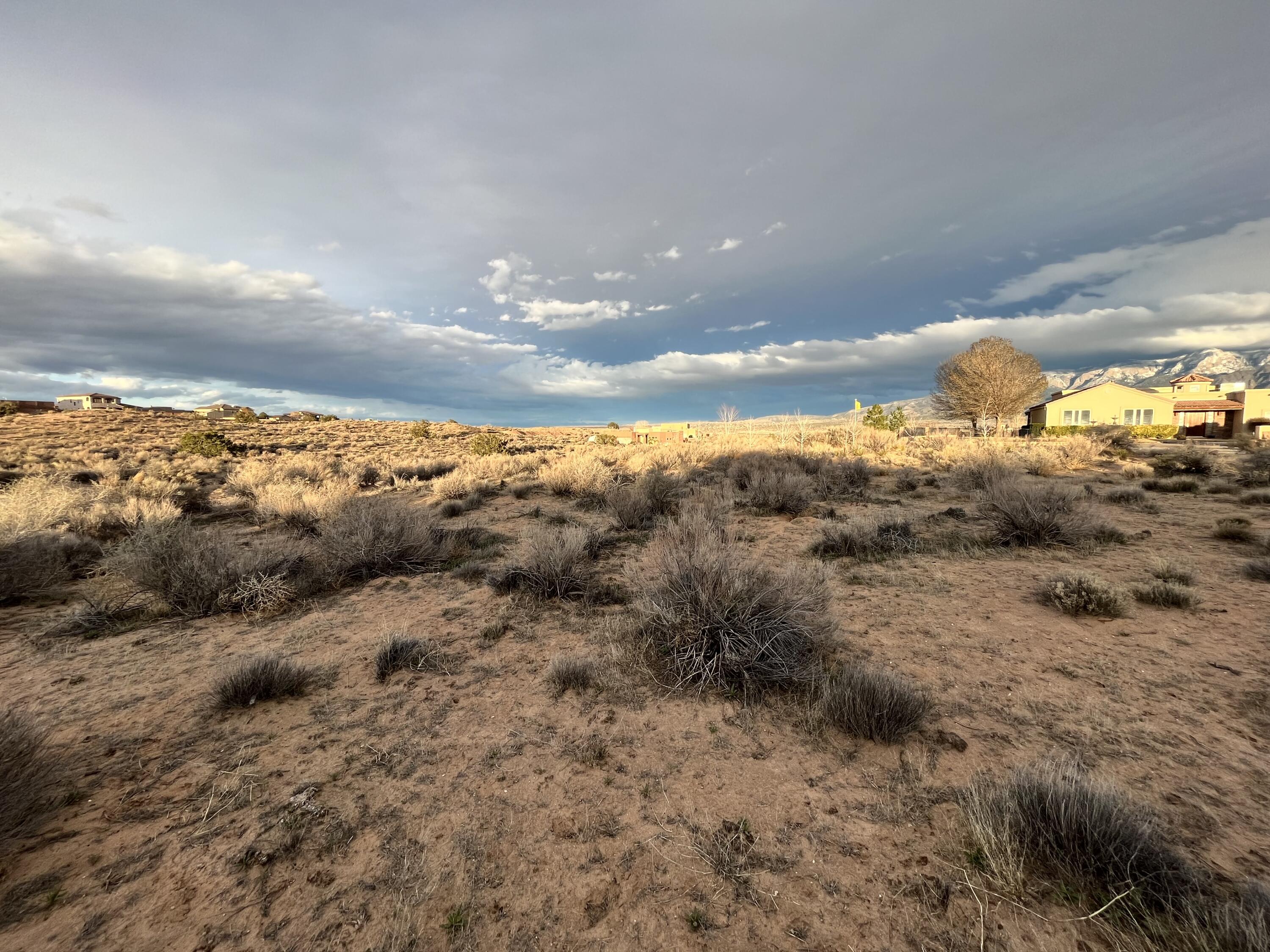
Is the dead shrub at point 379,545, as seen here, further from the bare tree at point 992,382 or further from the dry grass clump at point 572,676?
the bare tree at point 992,382

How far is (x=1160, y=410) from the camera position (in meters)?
34.5

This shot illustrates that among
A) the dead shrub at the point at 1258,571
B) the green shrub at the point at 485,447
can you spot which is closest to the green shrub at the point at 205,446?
the green shrub at the point at 485,447

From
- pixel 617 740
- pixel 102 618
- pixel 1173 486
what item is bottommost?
pixel 617 740

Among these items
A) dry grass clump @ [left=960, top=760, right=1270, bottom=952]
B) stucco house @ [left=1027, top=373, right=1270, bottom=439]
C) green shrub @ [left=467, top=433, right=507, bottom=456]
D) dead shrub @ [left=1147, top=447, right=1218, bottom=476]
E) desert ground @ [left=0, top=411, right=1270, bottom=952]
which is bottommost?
desert ground @ [left=0, top=411, right=1270, bottom=952]

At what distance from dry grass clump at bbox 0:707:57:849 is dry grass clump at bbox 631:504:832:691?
359 centimetres

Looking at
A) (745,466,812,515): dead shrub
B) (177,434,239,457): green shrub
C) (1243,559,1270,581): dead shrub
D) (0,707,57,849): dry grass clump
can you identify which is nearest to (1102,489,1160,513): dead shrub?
(1243,559,1270,581): dead shrub

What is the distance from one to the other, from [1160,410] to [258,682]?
51922 millimetres

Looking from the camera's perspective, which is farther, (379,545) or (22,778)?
(379,545)

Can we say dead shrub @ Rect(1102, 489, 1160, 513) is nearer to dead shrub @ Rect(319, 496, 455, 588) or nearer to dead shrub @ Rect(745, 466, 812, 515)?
dead shrub @ Rect(745, 466, 812, 515)

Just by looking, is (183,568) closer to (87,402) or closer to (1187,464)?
(1187,464)

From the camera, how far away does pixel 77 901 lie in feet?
6.56

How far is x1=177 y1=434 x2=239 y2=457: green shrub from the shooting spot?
20.7 m

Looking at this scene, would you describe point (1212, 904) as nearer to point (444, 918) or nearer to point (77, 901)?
point (444, 918)

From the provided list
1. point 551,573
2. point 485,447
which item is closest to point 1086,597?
point 551,573
